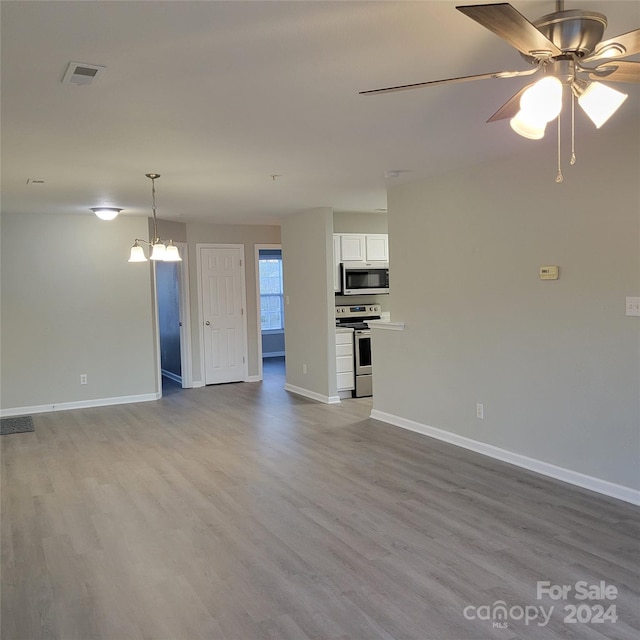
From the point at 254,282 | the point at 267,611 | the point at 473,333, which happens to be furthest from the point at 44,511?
the point at 254,282

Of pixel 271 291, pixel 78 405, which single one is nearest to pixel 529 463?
pixel 78 405

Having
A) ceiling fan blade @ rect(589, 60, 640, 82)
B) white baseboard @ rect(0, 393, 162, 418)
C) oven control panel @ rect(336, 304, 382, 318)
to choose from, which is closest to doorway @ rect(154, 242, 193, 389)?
white baseboard @ rect(0, 393, 162, 418)

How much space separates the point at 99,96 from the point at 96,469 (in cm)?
301

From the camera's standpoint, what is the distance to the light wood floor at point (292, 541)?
2.50 m

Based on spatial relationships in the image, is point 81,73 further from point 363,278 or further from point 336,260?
point 363,278

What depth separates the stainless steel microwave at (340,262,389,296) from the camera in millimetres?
7254

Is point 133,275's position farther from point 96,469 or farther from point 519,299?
point 519,299

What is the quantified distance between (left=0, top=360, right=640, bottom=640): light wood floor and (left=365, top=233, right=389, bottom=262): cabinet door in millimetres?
2895

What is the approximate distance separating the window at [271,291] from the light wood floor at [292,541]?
6.50m

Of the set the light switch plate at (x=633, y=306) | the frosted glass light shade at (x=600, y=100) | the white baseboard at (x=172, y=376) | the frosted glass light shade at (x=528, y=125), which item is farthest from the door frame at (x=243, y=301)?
the frosted glass light shade at (x=600, y=100)

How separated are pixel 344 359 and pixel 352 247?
143 cm

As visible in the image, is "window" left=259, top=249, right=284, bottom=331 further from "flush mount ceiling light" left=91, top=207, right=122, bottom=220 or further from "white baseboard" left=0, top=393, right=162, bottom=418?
"flush mount ceiling light" left=91, top=207, right=122, bottom=220

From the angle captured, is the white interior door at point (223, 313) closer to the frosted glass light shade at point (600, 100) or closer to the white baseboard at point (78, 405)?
the white baseboard at point (78, 405)

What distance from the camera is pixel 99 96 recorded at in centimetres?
279
